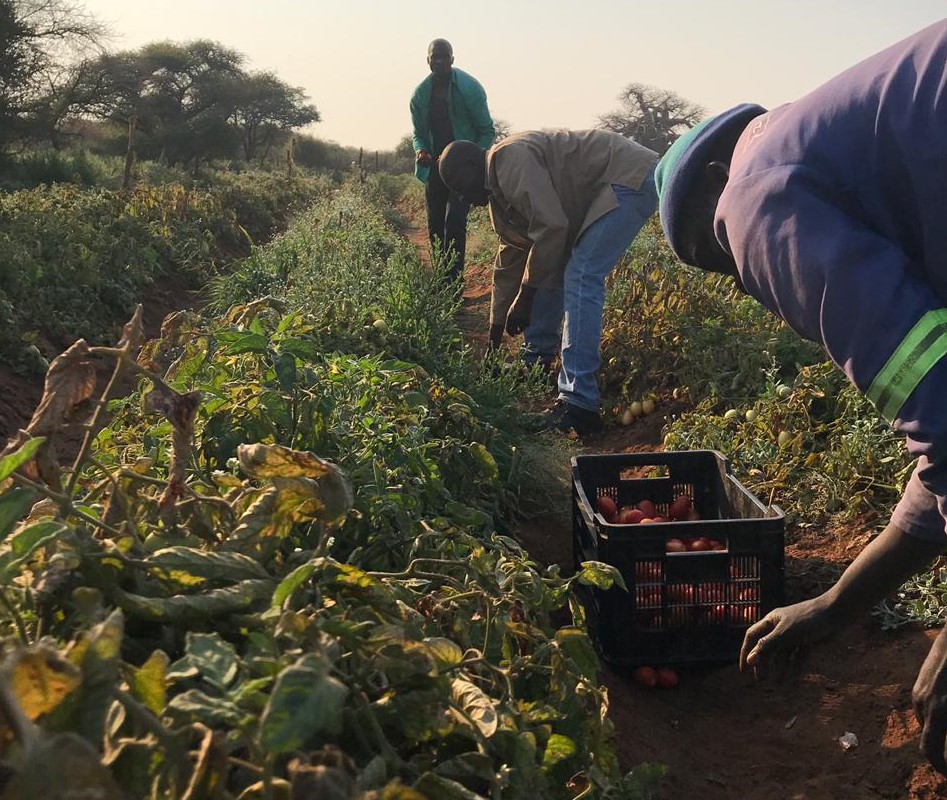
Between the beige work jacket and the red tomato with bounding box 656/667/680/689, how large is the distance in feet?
9.20

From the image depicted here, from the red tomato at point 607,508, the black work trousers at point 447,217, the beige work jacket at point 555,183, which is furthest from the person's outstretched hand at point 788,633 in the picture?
the black work trousers at point 447,217

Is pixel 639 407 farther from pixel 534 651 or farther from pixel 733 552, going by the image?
pixel 534 651

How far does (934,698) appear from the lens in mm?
1587

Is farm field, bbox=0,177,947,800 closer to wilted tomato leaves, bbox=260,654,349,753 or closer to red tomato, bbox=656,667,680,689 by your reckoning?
red tomato, bbox=656,667,680,689

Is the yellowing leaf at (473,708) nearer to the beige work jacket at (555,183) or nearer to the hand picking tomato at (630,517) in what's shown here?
the hand picking tomato at (630,517)

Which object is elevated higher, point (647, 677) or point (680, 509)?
point (680, 509)

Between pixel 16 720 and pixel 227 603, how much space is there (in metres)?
0.40

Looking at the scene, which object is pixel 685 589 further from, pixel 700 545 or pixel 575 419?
pixel 575 419

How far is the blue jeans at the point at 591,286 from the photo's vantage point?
4922mm

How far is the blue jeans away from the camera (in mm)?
4922

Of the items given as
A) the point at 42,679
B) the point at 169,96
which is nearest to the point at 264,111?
the point at 169,96

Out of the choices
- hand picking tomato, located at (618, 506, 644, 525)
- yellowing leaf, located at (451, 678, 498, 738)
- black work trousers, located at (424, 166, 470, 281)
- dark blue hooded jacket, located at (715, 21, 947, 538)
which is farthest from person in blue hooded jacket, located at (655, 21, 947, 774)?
black work trousers, located at (424, 166, 470, 281)

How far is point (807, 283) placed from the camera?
58.3 inches

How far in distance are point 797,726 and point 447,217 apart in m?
5.94
